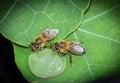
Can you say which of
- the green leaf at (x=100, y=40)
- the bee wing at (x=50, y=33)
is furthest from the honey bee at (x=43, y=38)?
the green leaf at (x=100, y=40)

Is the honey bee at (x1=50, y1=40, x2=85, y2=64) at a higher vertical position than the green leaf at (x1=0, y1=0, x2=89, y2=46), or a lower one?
lower

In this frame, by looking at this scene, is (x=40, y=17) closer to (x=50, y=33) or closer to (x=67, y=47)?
(x=50, y=33)

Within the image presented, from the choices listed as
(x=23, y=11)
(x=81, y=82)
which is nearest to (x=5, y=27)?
(x=23, y=11)

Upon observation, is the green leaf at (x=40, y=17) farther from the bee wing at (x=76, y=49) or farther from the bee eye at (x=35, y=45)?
the bee wing at (x=76, y=49)

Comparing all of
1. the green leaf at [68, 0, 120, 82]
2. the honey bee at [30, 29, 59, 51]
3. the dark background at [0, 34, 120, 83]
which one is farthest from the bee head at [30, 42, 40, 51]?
the dark background at [0, 34, 120, 83]

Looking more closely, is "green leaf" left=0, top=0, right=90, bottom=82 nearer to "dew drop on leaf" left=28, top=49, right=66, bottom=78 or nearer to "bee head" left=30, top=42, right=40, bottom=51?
"bee head" left=30, top=42, right=40, bottom=51

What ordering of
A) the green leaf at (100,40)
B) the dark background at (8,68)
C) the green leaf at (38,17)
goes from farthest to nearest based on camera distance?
1. the dark background at (8,68)
2. the green leaf at (100,40)
3. the green leaf at (38,17)
